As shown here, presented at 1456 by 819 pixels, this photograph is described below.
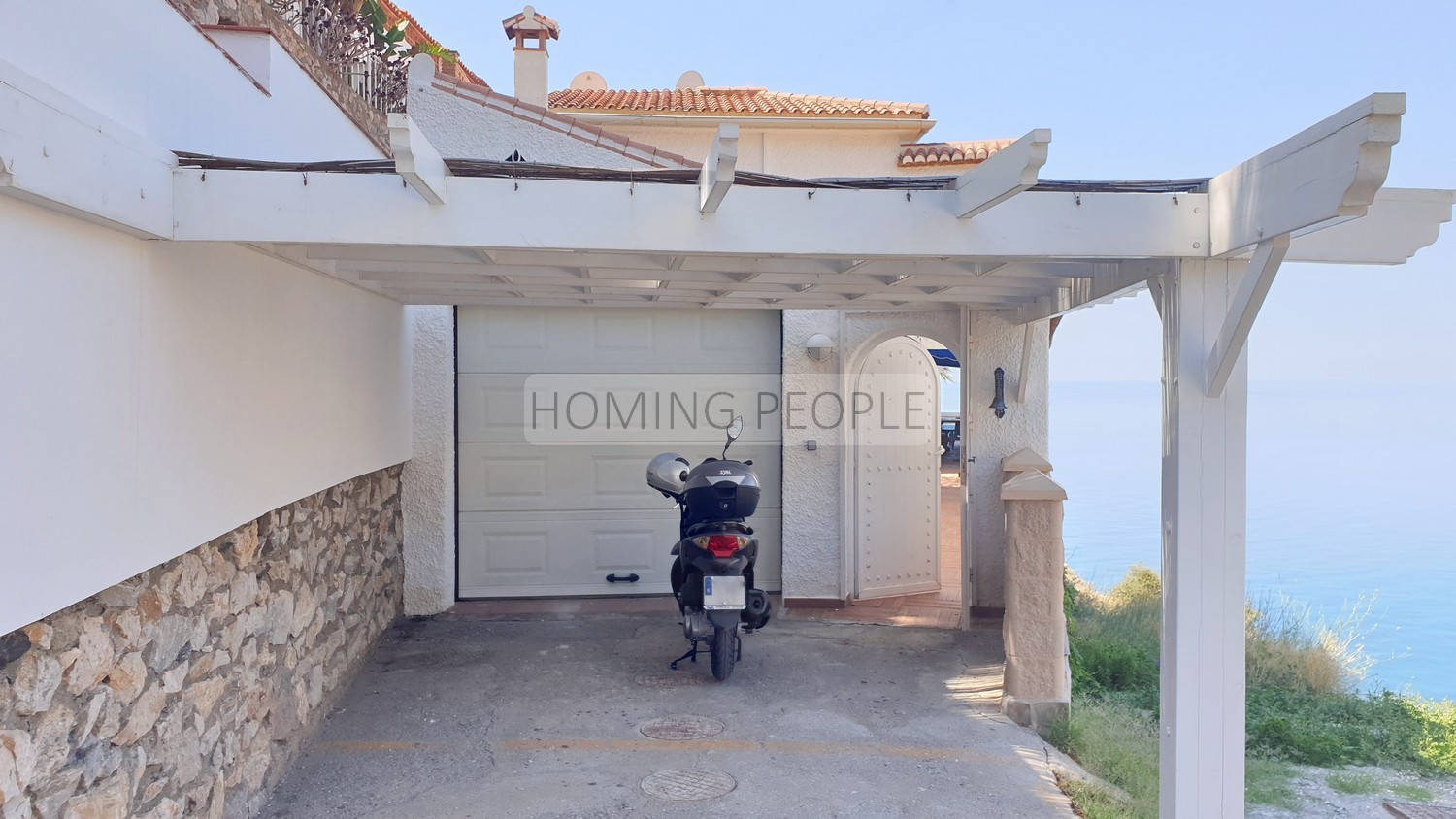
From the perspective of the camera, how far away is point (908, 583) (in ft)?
29.6

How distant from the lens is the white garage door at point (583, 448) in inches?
334

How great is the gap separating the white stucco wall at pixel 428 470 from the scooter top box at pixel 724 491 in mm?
2727

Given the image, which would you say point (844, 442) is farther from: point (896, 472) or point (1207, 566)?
point (1207, 566)

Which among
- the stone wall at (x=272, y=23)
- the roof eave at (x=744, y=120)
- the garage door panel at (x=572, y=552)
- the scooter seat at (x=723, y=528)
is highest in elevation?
the roof eave at (x=744, y=120)

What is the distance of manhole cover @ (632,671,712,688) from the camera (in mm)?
6441

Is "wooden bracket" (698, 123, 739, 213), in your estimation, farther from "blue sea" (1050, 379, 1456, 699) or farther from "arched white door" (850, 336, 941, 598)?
"arched white door" (850, 336, 941, 598)

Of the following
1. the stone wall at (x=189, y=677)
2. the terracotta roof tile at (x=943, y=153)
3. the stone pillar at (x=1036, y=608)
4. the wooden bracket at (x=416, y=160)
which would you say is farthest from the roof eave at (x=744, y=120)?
the wooden bracket at (x=416, y=160)

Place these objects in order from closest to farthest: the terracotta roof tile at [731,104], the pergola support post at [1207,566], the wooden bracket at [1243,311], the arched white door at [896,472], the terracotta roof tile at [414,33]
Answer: the wooden bracket at [1243,311] → the pergola support post at [1207,566] → the arched white door at [896,472] → the terracotta roof tile at [414,33] → the terracotta roof tile at [731,104]

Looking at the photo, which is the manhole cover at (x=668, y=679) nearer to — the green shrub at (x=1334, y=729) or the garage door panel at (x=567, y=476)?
the garage door panel at (x=567, y=476)

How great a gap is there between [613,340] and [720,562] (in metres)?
2.86

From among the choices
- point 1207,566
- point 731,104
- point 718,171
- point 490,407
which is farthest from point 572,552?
point 731,104

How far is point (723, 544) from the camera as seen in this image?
641cm

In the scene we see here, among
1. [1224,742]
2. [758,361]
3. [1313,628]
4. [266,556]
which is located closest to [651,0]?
[758,361]

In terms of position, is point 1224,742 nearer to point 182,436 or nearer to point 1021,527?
point 1021,527
